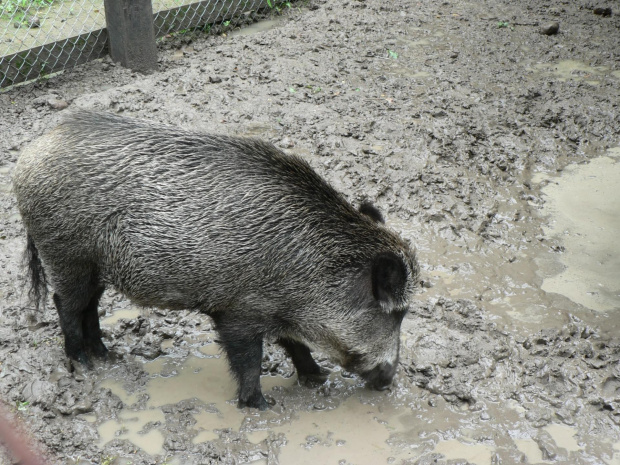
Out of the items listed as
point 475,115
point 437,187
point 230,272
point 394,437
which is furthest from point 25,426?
point 475,115

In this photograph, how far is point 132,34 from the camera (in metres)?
7.55

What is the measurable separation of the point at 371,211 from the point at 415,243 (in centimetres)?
137

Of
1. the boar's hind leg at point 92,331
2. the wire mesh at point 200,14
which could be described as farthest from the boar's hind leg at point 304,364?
the wire mesh at point 200,14

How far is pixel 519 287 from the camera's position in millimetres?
4922

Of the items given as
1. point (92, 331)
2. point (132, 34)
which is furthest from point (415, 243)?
point (132, 34)

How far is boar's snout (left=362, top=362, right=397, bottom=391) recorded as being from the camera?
394 centimetres

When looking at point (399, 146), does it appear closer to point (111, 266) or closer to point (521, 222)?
point (521, 222)

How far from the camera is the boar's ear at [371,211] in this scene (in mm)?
4090

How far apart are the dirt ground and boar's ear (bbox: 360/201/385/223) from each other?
90 centimetres

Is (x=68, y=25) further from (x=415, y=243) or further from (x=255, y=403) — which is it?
(x=255, y=403)

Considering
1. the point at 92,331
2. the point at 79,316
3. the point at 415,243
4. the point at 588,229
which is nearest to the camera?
the point at 79,316

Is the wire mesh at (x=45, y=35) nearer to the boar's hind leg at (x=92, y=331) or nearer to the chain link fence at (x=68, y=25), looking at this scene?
the chain link fence at (x=68, y=25)

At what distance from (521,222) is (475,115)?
5.65ft

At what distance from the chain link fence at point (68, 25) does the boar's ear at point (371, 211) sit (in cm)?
479
